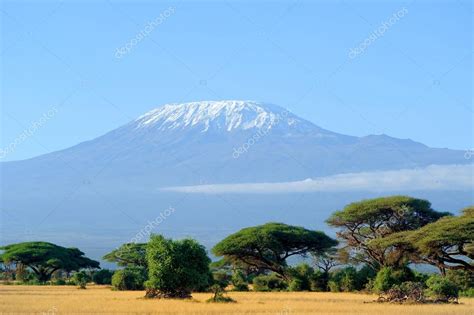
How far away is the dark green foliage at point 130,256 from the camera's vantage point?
69675mm

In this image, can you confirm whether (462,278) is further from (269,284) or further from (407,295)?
(407,295)

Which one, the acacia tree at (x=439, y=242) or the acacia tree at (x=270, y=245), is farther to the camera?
the acacia tree at (x=270, y=245)

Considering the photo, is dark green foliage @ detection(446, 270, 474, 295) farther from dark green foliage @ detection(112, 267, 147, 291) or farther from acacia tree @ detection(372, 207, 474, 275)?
dark green foliage @ detection(112, 267, 147, 291)

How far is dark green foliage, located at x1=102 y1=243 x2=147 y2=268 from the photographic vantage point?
69675 mm

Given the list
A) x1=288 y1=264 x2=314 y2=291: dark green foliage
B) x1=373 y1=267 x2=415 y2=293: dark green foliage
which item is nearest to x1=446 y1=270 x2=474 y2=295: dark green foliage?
x1=373 y1=267 x2=415 y2=293: dark green foliage

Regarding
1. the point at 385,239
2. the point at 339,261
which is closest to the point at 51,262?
the point at 339,261

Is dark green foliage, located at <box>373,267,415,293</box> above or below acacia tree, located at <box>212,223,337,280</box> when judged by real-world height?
below

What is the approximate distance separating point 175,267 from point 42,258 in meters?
36.7

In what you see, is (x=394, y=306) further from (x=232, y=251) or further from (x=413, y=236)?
(x=232, y=251)

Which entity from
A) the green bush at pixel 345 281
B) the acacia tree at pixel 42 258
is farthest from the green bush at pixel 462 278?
the acacia tree at pixel 42 258

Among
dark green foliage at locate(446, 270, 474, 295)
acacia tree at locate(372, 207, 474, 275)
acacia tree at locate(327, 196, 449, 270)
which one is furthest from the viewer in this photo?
acacia tree at locate(327, 196, 449, 270)

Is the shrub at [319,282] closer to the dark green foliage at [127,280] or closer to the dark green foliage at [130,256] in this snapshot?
the dark green foliage at [127,280]

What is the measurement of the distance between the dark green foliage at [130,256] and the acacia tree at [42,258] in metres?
3.77

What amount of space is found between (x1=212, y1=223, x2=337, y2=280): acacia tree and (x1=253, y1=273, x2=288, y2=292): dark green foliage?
2014 mm
